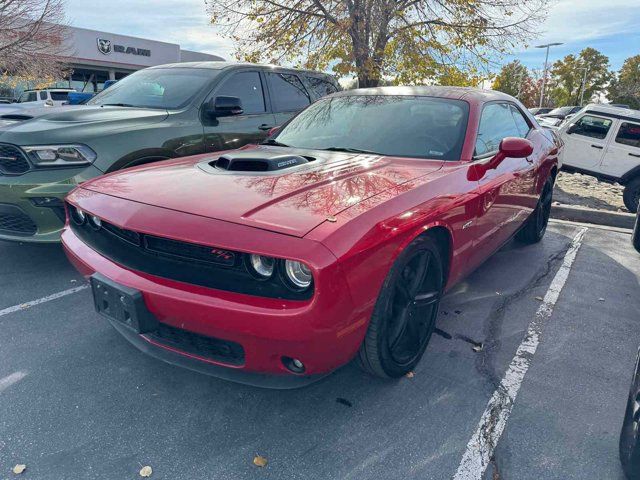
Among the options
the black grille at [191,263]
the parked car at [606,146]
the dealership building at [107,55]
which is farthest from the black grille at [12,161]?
the dealership building at [107,55]

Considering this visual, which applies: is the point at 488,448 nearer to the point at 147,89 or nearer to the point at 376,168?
the point at 376,168

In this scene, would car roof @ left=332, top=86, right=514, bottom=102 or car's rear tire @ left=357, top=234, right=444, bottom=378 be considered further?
car roof @ left=332, top=86, right=514, bottom=102

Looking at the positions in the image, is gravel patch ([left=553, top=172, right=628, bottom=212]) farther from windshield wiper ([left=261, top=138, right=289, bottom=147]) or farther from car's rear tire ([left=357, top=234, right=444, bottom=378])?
car's rear tire ([left=357, top=234, right=444, bottom=378])

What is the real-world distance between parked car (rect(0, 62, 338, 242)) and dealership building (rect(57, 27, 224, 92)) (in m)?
27.0

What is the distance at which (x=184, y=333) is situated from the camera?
2072mm

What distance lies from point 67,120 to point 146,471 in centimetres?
311

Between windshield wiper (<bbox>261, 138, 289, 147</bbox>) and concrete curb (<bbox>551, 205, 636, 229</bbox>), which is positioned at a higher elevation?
windshield wiper (<bbox>261, 138, 289, 147</bbox>)

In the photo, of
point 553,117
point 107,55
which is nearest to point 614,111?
point 553,117

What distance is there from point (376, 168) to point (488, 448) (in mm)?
1544

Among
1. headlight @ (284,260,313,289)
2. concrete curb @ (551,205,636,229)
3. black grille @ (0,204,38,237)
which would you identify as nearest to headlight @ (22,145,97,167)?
black grille @ (0,204,38,237)

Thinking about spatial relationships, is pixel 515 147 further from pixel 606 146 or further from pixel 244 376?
pixel 606 146

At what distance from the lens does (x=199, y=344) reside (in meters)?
2.06

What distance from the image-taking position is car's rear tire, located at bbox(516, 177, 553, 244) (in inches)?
190

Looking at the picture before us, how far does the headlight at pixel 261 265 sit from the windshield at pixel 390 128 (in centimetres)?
147
